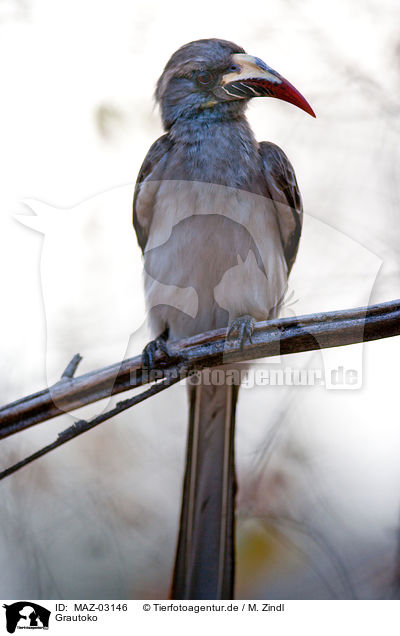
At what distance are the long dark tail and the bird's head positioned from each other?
0.77 meters

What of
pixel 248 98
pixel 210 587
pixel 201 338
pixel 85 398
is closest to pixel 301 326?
pixel 201 338

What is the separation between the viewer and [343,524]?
5.39 ft

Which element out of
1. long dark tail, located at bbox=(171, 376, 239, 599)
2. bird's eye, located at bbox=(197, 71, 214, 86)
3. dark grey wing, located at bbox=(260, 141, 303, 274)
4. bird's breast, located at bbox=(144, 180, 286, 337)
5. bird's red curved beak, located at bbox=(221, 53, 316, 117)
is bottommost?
long dark tail, located at bbox=(171, 376, 239, 599)

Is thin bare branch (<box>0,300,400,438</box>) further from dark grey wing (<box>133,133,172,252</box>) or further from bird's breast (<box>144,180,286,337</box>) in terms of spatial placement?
dark grey wing (<box>133,133,172,252</box>)

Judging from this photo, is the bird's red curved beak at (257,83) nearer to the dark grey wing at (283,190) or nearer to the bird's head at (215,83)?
the bird's head at (215,83)

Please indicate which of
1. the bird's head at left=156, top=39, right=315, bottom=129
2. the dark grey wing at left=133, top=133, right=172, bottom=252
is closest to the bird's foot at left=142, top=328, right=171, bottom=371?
the dark grey wing at left=133, top=133, right=172, bottom=252

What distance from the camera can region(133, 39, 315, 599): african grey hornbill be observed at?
5.84 ft

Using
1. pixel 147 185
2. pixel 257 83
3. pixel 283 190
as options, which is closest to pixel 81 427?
pixel 147 185

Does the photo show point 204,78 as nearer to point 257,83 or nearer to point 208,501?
point 257,83

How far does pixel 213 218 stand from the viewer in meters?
1.78

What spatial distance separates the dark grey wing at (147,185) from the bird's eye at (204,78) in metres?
0.18
